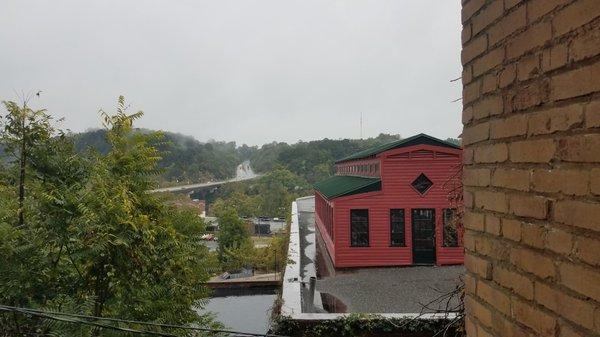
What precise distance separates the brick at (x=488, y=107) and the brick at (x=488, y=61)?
143 millimetres

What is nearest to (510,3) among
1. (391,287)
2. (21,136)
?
(21,136)

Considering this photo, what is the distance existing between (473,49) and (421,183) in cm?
1440

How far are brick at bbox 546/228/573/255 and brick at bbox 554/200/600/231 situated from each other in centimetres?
4

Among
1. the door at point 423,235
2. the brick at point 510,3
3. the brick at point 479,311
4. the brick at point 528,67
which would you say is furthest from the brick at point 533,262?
the door at point 423,235

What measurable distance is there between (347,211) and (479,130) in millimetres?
14291

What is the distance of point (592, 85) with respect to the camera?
4.65 ft

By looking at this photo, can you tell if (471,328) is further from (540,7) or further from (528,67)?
(540,7)

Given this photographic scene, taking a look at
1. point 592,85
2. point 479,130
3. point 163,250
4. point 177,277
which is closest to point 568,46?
point 592,85

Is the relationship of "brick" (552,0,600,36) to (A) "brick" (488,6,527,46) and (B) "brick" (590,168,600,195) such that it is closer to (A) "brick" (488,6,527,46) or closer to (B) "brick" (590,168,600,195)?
(A) "brick" (488,6,527,46)

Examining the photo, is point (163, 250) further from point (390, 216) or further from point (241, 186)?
point (241, 186)

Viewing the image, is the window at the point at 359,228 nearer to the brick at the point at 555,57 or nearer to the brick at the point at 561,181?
the brick at the point at 561,181

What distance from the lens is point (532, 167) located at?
1.72m

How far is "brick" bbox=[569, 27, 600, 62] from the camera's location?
4.58 feet

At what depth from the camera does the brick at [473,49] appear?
6.98 feet
